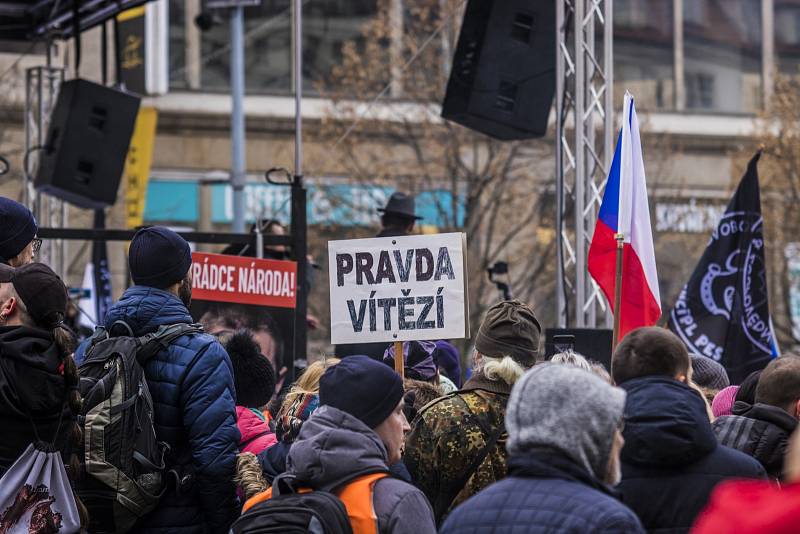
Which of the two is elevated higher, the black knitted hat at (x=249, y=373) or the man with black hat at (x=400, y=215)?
the man with black hat at (x=400, y=215)

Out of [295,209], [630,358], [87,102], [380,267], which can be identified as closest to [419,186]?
[87,102]

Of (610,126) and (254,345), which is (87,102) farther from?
(254,345)

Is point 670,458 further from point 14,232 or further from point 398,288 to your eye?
point 14,232

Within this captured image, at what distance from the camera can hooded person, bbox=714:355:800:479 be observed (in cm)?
487

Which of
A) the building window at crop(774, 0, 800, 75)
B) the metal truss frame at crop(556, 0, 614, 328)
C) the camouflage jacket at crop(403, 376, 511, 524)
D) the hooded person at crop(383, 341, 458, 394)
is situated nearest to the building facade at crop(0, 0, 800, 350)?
the building window at crop(774, 0, 800, 75)

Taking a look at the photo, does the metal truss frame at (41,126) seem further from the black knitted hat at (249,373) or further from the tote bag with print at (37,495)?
the tote bag with print at (37,495)

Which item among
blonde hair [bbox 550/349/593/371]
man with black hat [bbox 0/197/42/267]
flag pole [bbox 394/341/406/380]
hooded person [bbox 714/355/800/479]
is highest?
man with black hat [bbox 0/197/42/267]

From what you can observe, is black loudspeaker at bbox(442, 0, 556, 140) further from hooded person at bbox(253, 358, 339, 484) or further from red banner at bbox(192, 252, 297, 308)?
hooded person at bbox(253, 358, 339, 484)

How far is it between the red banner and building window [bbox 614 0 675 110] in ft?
68.0

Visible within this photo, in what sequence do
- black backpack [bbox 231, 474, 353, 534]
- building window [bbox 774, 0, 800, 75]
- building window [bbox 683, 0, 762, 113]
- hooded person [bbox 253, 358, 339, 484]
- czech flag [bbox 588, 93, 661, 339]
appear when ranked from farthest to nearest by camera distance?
building window [bbox 774, 0, 800, 75], building window [bbox 683, 0, 762, 113], czech flag [bbox 588, 93, 661, 339], hooded person [bbox 253, 358, 339, 484], black backpack [bbox 231, 474, 353, 534]

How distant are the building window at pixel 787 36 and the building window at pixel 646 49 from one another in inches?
100

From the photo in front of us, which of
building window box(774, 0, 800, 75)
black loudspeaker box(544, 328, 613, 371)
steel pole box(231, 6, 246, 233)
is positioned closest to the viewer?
black loudspeaker box(544, 328, 613, 371)

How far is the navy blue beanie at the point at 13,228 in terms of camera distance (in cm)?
560

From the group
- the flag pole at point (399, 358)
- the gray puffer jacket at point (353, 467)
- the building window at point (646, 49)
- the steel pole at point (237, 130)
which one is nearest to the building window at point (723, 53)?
the building window at point (646, 49)
